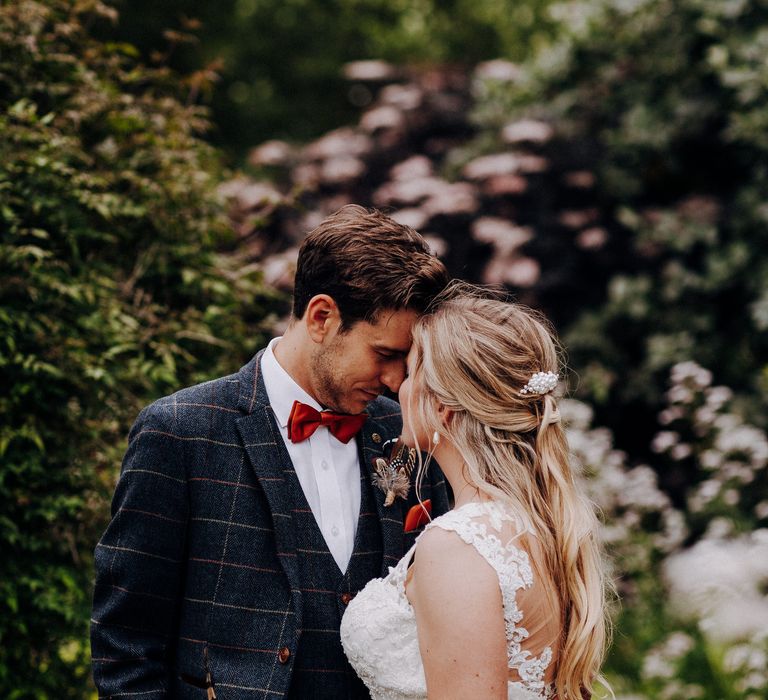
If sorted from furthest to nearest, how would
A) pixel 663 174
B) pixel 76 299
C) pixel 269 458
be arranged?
pixel 663 174 → pixel 76 299 → pixel 269 458

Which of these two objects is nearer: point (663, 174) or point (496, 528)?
point (496, 528)

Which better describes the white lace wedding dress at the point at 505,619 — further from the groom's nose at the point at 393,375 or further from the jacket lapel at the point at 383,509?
the groom's nose at the point at 393,375

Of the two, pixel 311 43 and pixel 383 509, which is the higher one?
pixel 311 43

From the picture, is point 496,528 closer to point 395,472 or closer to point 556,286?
point 395,472

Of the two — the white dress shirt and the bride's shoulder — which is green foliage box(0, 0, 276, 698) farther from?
the bride's shoulder

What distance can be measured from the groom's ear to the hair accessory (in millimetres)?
568

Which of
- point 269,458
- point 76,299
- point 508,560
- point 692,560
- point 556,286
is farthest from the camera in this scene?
point 556,286

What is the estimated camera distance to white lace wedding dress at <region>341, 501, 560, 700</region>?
1979mm

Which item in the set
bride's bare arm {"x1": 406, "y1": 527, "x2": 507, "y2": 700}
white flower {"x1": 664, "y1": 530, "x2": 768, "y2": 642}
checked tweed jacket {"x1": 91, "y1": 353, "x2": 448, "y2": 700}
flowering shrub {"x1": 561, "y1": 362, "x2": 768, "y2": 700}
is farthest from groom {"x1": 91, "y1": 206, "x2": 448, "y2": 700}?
white flower {"x1": 664, "y1": 530, "x2": 768, "y2": 642}

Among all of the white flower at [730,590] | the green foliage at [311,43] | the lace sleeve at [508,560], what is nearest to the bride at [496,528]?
the lace sleeve at [508,560]

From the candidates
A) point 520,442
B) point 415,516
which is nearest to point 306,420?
point 415,516

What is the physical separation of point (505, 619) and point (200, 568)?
77 centimetres

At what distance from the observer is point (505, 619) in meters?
1.99

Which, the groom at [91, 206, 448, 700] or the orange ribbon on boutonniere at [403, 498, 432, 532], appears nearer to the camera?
the groom at [91, 206, 448, 700]
